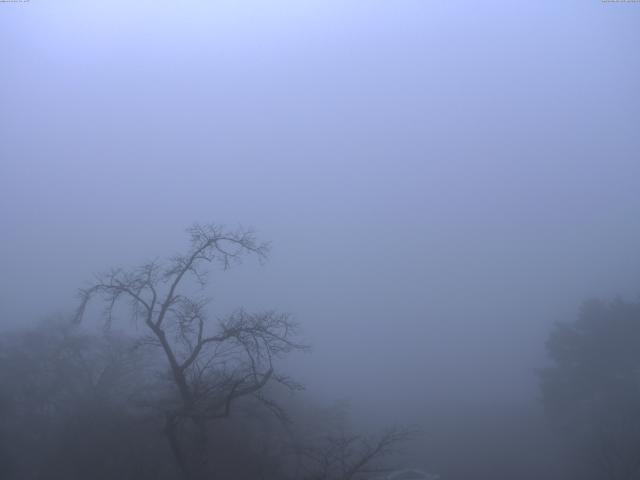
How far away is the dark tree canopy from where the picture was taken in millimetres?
17500

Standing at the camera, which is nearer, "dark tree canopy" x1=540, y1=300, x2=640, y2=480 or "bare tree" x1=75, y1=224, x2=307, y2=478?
"bare tree" x1=75, y1=224, x2=307, y2=478

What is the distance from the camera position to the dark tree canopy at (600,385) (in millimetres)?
17500

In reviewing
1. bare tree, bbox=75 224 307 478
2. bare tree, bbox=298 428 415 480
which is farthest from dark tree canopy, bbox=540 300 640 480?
bare tree, bbox=75 224 307 478

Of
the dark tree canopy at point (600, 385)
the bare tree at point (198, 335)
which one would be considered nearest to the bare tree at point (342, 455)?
the bare tree at point (198, 335)

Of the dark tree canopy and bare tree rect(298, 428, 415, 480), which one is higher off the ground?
the dark tree canopy

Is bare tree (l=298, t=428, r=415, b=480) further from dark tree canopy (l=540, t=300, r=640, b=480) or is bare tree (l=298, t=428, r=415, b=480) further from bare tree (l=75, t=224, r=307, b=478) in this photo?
dark tree canopy (l=540, t=300, r=640, b=480)

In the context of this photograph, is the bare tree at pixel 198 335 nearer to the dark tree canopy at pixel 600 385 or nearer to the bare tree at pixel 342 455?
the bare tree at pixel 342 455

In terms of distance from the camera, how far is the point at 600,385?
19000 millimetres

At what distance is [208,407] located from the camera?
735 cm

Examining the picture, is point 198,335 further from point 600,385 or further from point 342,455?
point 600,385

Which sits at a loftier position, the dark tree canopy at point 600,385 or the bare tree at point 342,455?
the dark tree canopy at point 600,385

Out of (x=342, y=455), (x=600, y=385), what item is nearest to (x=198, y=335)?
(x=342, y=455)

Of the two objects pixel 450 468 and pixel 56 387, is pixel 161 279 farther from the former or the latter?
pixel 450 468

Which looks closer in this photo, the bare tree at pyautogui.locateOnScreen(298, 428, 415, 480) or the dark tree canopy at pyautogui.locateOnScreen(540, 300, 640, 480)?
the bare tree at pyautogui.locateOnScreen(298, 428, 415, 480)
